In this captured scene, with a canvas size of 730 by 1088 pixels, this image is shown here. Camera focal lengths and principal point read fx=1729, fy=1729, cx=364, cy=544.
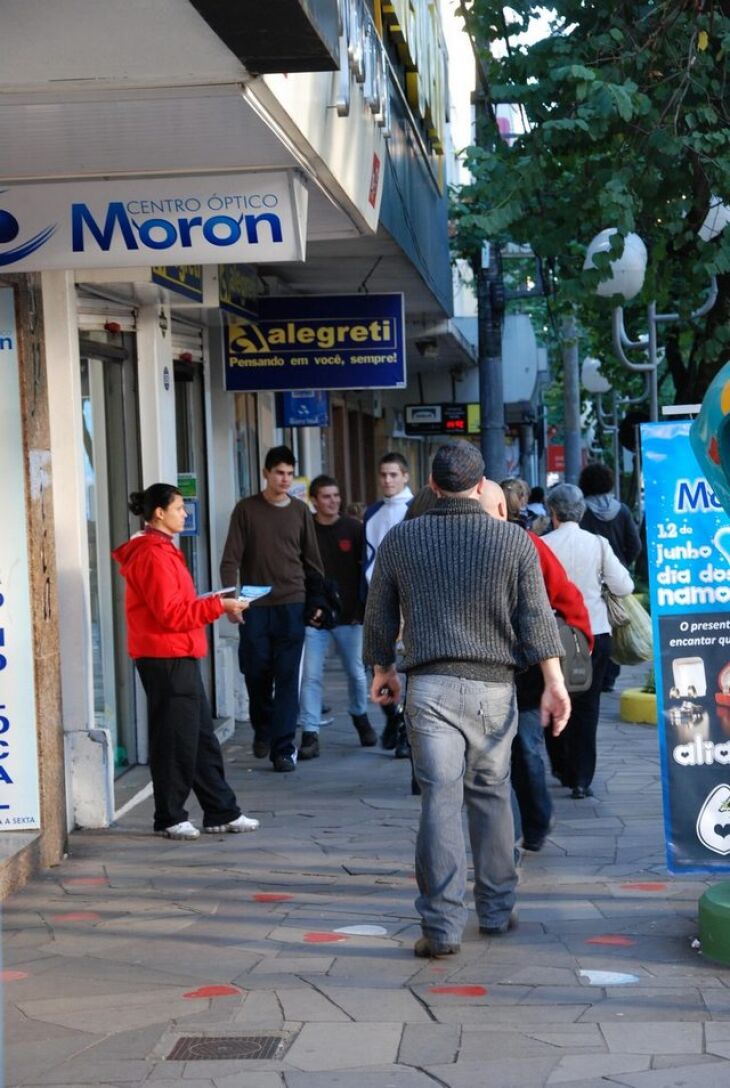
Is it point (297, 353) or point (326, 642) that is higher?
point (297, 353)

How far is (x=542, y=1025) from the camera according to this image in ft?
17.7

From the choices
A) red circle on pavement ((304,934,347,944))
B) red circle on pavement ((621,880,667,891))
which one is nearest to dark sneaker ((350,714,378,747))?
red circle on pavement ((621,880,667,891))

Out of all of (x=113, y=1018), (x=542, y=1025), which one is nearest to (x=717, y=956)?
(x=542, y=1025)

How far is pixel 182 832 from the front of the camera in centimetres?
856

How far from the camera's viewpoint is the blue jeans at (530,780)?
25.3 feet

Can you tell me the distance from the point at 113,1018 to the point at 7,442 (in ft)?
10.2

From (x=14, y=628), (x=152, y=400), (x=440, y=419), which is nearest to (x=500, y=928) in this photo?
(x=14, y=628)

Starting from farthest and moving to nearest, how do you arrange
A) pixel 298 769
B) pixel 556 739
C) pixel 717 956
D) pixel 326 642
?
pixel 326 642 < pixel 298 769 < pixel 556 739 < pixel 717 956

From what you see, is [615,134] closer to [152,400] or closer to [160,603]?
[152,400]

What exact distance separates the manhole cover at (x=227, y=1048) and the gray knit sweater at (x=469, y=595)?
1.53 metres

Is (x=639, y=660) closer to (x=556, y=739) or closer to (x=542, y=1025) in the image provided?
(x=556, y=739)

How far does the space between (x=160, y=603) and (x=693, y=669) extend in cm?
268

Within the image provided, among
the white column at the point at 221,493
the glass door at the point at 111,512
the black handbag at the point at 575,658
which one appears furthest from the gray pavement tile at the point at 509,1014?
the white column at the point at 221,493

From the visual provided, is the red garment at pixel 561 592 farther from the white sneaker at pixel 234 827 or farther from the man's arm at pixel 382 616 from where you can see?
the white sneaker at pixel 234 827
